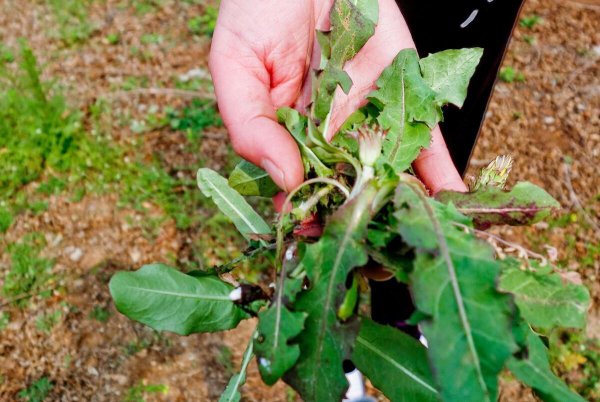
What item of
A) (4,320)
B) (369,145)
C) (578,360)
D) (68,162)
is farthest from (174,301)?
(68,162)

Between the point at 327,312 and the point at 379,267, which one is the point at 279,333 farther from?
the point at 379,267

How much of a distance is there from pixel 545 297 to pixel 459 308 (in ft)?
0.80

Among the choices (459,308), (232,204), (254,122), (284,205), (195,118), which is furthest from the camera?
(195,118)

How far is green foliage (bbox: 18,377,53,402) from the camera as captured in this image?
2.79 meters

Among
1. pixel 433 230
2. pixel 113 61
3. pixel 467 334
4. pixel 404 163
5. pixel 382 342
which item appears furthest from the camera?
pixel 113 61

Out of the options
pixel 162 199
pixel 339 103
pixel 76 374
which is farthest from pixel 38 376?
pixel 339 103

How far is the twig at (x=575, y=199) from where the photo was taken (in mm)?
3360

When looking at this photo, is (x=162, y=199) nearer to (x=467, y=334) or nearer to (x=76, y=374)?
(x=76, y=374)

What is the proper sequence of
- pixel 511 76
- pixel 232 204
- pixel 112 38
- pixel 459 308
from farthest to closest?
pixel 112 38
pixel 511 76
pixel 232 204
pixel 459 308

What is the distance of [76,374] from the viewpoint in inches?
112

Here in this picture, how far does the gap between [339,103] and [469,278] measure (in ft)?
3.18

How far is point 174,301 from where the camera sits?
5.16 feet

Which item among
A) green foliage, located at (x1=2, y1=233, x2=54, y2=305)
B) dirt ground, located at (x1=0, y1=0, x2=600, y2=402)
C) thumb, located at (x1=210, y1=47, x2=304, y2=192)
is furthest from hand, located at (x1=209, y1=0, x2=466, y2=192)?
green foliage, located at (x1=2, y1=233, x2=54, y2=305)

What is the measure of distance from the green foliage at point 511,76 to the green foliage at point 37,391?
10.5 ft
